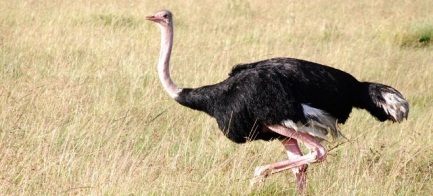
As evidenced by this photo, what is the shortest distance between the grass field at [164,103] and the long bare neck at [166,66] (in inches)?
12.2

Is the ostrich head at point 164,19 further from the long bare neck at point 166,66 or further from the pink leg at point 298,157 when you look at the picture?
the pink leg at point 298,157

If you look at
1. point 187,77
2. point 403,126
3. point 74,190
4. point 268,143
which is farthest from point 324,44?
point 74,190

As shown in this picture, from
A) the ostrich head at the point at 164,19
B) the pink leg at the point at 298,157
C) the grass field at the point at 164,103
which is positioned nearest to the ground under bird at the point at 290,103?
the pink leg at the point at 298,157

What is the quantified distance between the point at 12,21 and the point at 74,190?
6.58 metres

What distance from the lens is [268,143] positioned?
17.9ft

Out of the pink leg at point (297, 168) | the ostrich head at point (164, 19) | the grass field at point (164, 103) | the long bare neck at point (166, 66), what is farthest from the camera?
the ostrich head at point (164, 19)

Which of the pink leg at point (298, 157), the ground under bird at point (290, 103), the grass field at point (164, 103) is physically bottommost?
the grass field at point (164, 103)

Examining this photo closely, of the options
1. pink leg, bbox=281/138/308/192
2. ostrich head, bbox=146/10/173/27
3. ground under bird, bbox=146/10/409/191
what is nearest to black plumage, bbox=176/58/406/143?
ground under bird, bbox=146/10/409/191

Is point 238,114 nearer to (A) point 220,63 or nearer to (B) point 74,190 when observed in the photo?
(B) point 74,190

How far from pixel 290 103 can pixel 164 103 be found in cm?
214

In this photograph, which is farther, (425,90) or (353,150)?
(425,90)

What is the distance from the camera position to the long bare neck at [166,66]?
4.99 m

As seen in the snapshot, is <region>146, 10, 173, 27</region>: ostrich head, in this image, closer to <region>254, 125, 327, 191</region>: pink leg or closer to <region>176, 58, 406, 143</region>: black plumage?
<region>176, 58, 406, 143</region>: black plumage

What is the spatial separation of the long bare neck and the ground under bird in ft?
0.18
